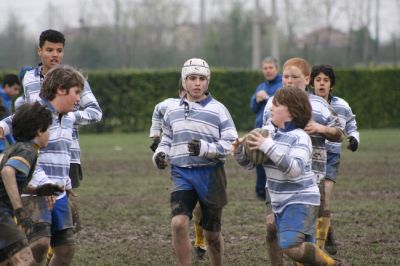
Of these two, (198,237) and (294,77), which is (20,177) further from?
(198,237)

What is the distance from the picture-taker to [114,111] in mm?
33094

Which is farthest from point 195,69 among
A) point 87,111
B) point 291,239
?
point 291,239

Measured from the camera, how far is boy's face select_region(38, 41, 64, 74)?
26.2 feet

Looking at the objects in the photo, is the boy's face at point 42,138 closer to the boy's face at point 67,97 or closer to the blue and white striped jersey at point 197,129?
the boy's face at point 67,97

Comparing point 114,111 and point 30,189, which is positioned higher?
point 30,189

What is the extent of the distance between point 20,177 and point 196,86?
227 centimetres

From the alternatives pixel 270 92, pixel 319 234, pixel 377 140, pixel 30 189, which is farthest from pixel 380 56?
pixel 30 189

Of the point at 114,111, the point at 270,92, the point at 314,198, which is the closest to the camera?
the point at 314,198

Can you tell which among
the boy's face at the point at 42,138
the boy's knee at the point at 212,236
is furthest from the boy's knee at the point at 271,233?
the boy's face at the point at 42,138

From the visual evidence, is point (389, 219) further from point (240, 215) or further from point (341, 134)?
point (341, 134)

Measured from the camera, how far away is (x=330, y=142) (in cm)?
938

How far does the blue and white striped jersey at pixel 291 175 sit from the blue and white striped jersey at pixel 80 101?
4.87 feet

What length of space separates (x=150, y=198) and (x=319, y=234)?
19.3 ft

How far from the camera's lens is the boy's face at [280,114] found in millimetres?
6781
